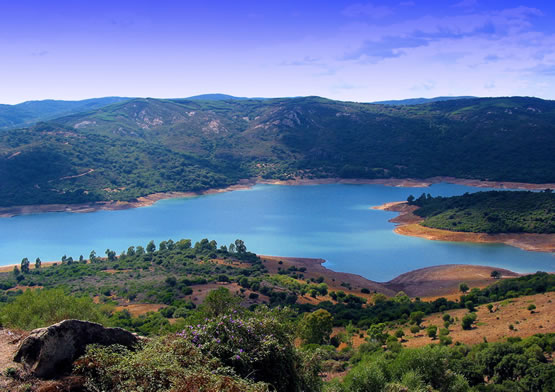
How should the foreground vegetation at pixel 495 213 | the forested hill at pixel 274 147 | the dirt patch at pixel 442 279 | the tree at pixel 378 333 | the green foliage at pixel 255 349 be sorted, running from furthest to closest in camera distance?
the forested hill at pixel 274 147, the foreground vegetation at pixel 495 213, the dirt patch at pixel 442 279, the tree at pixel 378 333, the green foliage at pixel 255 349

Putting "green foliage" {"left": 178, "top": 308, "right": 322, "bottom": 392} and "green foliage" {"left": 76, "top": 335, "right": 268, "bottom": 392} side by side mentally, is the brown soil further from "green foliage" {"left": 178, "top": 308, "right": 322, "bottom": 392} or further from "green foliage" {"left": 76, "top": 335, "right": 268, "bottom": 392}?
"green foliage" {"left": 76, "top": 335, "right": 268, "bottom": 392}

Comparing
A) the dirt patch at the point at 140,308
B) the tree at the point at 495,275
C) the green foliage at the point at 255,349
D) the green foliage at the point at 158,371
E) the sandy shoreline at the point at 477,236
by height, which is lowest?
the dirt patch at the point at 140,308

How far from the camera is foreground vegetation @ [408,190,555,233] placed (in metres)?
60.5

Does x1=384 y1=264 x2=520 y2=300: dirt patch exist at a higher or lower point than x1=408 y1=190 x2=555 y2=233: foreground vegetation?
lower

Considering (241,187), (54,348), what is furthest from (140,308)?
(241,187)

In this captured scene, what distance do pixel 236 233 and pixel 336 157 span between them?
71964 millimetres

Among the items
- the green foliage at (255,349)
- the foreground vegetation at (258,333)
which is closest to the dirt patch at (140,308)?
the foreground vegetation at (258,333)

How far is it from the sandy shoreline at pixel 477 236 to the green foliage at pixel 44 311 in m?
51.5

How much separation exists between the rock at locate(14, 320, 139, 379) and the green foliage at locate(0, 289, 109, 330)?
34.1ft

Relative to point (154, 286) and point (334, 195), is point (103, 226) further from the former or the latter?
point (334, 195)

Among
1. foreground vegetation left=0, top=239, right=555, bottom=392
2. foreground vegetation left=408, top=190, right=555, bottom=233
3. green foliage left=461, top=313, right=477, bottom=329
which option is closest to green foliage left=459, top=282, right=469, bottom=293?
foreground vegetation left=0, top=239, right=555, bottom=392

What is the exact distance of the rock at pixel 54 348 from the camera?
7966mm

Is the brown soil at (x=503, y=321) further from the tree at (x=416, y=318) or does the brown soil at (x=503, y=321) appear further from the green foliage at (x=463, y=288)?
the green foliage at (x=463, y=288)

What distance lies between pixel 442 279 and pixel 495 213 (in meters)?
25.8
